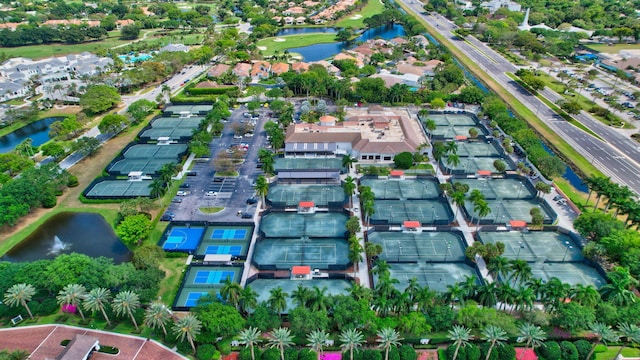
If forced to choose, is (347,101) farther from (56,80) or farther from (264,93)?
(56,80)

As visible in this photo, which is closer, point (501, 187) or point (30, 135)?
point (501, 187)

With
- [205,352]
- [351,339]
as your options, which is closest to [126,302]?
[205,352]

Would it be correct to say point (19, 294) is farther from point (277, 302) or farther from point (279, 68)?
point (279, 68)

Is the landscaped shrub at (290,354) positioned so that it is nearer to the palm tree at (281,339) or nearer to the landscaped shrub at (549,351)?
the palm tree at (281,339)

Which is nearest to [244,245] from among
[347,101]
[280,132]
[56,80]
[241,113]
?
[280,132]

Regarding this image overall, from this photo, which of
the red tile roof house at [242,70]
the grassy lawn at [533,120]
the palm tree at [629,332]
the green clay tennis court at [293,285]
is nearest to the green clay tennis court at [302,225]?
the green clay tennis court at [293,285]
